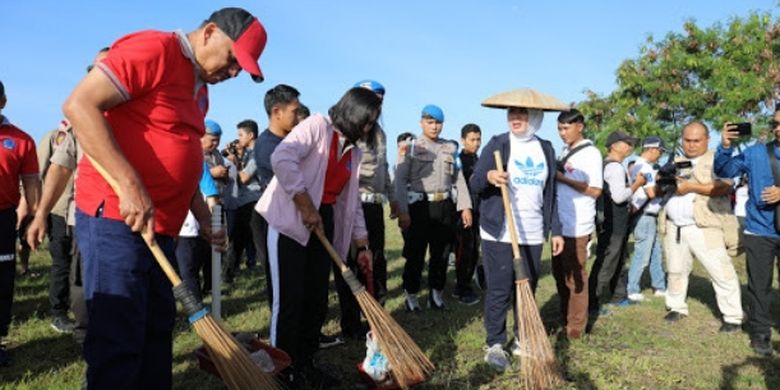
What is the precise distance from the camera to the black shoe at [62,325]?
5.05m

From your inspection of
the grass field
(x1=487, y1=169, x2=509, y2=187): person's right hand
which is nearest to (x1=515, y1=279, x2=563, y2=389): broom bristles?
the grass field

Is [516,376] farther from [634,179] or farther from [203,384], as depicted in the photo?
[634,179]

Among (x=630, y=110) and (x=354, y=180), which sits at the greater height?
(x=630, y=110)

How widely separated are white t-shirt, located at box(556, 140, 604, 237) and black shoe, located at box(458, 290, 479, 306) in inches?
76.0

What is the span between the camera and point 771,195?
4723 mm

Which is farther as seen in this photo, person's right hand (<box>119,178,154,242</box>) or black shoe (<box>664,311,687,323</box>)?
black shoe (<box>664,311,687,323</box>)

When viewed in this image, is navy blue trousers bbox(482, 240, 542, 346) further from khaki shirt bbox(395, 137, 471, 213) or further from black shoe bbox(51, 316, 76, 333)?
black shoe bbox(51, 316, 76, 333)

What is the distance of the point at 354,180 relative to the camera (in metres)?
3.96

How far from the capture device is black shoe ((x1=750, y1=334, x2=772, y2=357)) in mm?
4844

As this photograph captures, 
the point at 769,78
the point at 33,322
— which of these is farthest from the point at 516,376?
the point at 769,78

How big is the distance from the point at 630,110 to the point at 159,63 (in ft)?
94.6

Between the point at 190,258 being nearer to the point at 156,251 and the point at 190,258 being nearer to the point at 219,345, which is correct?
the point at 219,345

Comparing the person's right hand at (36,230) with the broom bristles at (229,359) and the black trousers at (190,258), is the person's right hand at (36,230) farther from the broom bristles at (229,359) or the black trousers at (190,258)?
the broom bristles at (229,359)

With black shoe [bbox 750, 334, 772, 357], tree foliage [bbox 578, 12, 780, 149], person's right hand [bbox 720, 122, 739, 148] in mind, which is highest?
tree foliage [bbox 578, 12, 780, 149]
